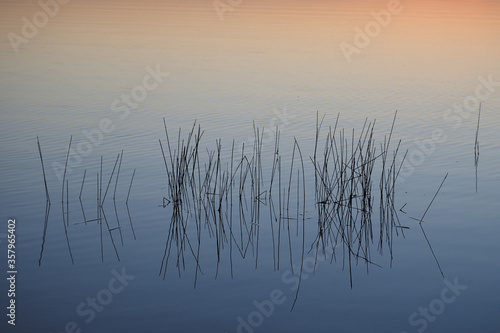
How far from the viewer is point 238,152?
219 inches

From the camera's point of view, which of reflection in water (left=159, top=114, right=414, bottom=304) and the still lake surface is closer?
the still lake surface

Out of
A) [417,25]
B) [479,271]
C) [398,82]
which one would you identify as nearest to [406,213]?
[479,271]

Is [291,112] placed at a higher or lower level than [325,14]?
lower

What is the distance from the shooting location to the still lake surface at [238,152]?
10.3 feet

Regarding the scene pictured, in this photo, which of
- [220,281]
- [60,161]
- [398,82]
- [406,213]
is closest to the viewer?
[220,281]

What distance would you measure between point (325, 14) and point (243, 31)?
3667mm

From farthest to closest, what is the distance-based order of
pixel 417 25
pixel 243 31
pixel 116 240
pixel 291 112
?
pixel 417 25
pixel 243 31
pixel 291 112
pixel 116 240

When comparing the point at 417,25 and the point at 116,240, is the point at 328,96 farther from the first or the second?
the point at 417,25

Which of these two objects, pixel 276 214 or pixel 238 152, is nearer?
pixel 276 214

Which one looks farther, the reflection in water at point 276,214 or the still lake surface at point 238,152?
the reflection in water at point 276,214

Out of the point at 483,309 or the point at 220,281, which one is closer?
the point at 483,309

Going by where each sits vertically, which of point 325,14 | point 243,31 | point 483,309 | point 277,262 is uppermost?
point 325,14

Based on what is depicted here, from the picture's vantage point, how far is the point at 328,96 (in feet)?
26.1

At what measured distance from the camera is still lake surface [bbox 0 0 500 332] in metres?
3.14
